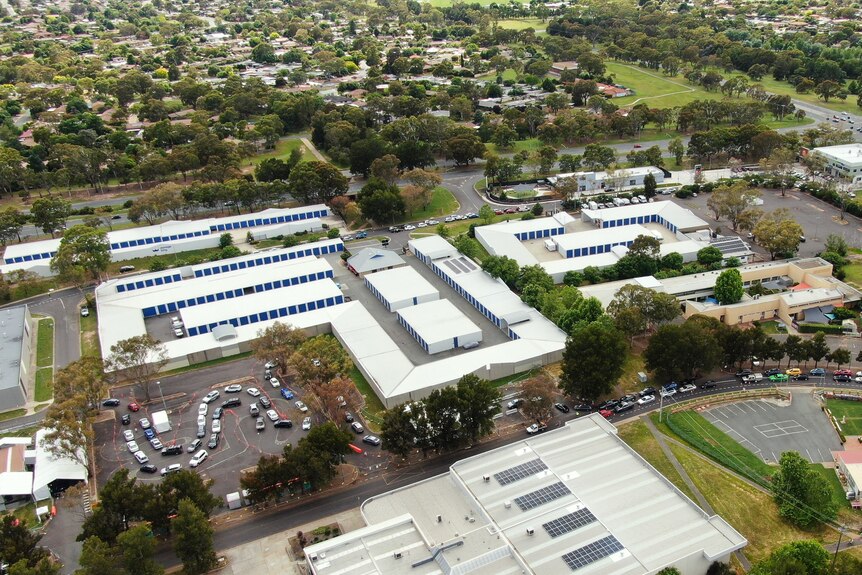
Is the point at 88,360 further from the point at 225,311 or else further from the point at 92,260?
the point at 92,260

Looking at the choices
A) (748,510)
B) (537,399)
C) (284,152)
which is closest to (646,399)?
(537,399)

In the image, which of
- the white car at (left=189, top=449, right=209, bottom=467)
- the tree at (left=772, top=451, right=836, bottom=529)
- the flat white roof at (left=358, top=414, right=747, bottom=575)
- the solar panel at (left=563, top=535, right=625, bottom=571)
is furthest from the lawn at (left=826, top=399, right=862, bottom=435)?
the white car at (left=189, top=449, right=209, bottom=467)

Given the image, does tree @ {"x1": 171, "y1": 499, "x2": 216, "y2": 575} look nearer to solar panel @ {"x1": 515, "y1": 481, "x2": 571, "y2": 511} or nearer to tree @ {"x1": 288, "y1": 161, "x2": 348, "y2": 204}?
solar panel @ {"x1": 515, "y1": 481, "x2": 571, "y2": 511}

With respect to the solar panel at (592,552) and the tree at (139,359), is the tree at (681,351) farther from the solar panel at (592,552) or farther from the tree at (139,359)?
the tree at (139,359)

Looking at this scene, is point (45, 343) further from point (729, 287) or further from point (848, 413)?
point (848, 413)

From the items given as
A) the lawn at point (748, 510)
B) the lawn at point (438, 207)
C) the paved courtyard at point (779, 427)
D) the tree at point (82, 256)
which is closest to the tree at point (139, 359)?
the tree at point (82, 256)

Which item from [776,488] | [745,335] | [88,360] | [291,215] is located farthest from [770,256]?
[88,360]
